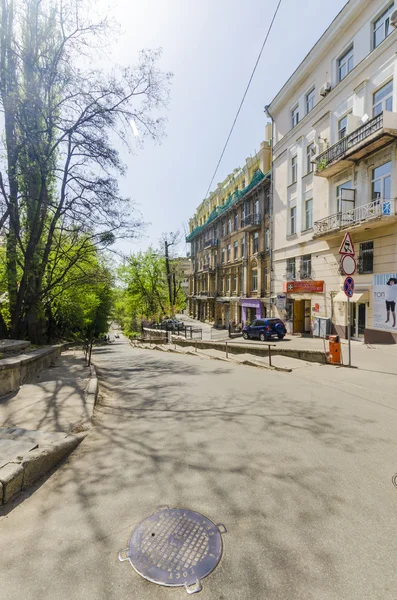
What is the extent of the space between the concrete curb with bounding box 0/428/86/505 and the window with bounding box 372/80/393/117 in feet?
61.7

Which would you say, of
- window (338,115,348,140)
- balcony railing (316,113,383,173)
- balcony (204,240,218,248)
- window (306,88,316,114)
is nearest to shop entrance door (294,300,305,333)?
Result: balcony railing (316,113,383,173)

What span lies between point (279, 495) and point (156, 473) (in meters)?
1.26

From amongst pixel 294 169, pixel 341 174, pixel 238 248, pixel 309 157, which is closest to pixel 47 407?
pixel 341 174

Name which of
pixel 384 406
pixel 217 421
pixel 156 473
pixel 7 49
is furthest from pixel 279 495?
pixel 7 49

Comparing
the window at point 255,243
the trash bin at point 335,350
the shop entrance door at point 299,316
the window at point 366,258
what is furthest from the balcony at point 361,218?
the window at point 255,243

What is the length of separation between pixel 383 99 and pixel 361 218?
234 inches

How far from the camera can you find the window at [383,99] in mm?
14261

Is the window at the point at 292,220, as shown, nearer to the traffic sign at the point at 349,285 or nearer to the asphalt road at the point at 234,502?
the traffic sign at the point at 349,285

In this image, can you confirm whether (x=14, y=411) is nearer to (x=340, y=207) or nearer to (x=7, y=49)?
(x=7, y=49)

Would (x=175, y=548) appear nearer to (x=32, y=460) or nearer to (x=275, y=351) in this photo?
(x=32, y=460)

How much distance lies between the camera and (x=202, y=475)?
308cm

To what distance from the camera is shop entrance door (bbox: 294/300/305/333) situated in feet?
71.6

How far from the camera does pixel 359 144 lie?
14648 mm

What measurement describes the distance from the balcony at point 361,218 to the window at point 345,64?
8.11 metres
